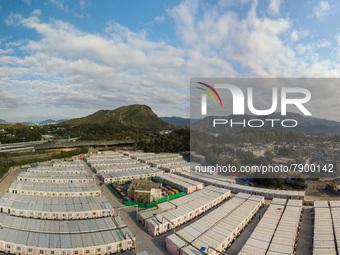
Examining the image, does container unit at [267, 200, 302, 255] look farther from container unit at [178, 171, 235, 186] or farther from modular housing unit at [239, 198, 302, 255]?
container unit at [178, 171, 235, 186]

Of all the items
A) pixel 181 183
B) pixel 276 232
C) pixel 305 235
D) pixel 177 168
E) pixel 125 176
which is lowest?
pixel 305 235

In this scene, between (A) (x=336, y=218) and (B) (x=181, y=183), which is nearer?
(A) (x=336, y=218)

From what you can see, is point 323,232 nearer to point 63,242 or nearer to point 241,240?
point 241,240

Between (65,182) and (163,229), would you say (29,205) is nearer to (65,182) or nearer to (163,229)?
(65,182)

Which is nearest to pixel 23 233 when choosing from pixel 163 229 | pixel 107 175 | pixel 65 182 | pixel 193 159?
pixel 163 229

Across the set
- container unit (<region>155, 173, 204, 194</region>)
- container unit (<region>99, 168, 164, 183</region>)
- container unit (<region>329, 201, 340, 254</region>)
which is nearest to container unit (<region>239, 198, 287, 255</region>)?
container unit (<region>329, 201, 340, 254</region>)

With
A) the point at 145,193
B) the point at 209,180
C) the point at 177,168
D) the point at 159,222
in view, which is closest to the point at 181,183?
the point at 209,180
